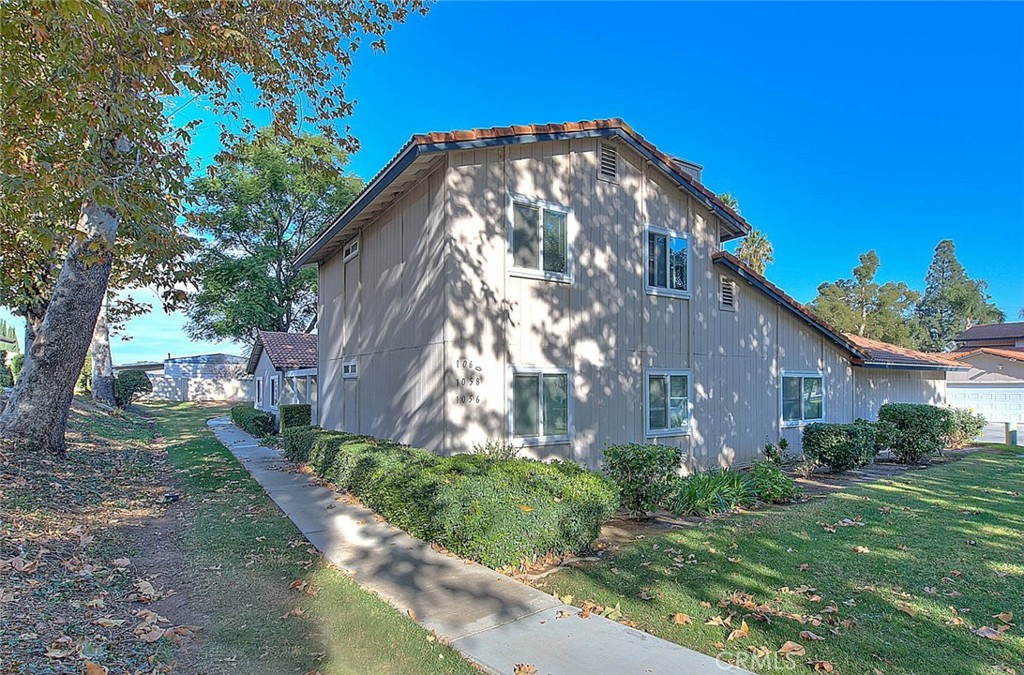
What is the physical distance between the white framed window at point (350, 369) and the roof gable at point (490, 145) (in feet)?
9.76

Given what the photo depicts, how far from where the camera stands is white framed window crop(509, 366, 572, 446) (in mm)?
9062

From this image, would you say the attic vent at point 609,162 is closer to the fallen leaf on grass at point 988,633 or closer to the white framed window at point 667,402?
the white framed window at point 667,402

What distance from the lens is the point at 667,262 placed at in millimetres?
11594

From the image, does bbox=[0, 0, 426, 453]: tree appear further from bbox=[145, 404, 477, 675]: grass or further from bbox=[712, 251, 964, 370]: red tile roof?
bbox=[712, 251, 964, 370]: red tile roof

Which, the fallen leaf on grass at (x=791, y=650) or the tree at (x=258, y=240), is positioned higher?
the tree at (x=258, y=240)

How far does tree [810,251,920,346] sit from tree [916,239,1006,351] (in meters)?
12.0

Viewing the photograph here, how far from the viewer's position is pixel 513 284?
362 inches

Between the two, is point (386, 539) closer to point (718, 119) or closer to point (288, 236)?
point (718, 119)

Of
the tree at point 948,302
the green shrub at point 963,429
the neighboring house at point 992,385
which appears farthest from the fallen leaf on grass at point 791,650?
the tree at point 948,302

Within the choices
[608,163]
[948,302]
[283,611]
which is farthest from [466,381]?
[948,302]

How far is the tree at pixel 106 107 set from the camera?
539 centimetres

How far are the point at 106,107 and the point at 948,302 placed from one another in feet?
239

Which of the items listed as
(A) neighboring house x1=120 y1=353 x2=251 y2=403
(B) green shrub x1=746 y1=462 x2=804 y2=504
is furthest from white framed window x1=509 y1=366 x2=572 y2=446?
(A) neighboring house x1=120 y1=353 x2=251 y2=403

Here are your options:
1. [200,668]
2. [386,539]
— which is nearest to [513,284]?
[386,539]
